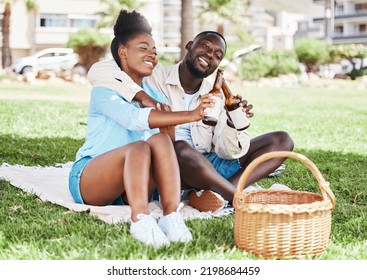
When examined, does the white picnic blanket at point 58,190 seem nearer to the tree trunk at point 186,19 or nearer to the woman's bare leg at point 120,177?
the woman's bare leg at point 120,177

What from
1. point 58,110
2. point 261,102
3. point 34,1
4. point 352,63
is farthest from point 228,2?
point 58,110

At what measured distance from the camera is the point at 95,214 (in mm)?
3758

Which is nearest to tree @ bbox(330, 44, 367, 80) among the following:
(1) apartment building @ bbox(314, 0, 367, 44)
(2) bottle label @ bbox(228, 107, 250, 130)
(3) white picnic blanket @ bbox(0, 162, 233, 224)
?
(3) white picnic blanket @ bbox(0, 162, 233, 224)

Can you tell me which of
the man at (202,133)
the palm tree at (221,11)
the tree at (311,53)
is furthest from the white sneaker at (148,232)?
the palm tree at (221,11)

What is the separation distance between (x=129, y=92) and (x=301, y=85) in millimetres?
19551

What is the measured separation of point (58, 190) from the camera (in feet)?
14.5

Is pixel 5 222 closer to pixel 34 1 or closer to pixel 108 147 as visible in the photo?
pixel 108 147

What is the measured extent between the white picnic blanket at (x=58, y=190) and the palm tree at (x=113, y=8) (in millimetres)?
26145

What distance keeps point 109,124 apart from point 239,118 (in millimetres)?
692

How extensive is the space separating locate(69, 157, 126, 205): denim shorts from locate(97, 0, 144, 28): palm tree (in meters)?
27.3

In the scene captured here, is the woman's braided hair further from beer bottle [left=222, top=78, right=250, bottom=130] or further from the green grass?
the green grass

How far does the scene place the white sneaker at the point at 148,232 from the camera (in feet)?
10.2

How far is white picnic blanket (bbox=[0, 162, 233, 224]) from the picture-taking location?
12.3 feet

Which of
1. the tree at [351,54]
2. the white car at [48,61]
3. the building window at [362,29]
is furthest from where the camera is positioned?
the building window at [362,29]
